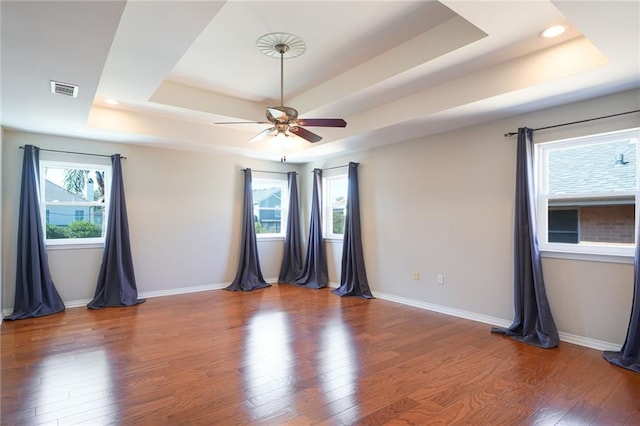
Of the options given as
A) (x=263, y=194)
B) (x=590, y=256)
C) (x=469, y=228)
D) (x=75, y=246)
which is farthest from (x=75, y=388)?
(x=263, y=194)

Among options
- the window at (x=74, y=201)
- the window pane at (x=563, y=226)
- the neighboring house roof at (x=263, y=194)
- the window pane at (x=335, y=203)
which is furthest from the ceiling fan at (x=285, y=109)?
the neighboring house roof at (x=263, y=194)

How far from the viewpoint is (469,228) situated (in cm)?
447

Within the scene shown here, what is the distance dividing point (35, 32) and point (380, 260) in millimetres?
4806

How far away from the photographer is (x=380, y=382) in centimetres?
271

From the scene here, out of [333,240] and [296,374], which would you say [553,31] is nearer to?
[296,374]

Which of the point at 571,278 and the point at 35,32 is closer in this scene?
the point at 35,32

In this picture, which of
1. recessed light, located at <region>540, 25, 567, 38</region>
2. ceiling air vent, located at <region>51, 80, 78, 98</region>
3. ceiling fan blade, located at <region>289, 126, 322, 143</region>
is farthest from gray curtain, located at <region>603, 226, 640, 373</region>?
ceiling air vent, located at <region>51, 80, 78, 98</region>

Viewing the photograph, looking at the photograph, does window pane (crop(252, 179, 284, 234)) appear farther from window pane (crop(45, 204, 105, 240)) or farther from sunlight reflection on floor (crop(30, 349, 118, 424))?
sunlight reflection on floor (crop(30, 349, 118, 424))

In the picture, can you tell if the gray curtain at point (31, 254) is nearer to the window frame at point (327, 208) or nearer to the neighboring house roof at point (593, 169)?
the window frame at point (327, 208)

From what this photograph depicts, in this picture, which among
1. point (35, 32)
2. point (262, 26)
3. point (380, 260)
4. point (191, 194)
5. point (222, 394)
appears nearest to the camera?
point (35, 32)

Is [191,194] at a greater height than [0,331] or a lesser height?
greater

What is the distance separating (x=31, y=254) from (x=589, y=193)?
21.6 feet

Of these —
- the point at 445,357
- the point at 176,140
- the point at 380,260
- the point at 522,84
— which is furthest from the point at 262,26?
the point at 380,260

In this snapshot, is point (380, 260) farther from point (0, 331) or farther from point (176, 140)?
point (0, 331)
